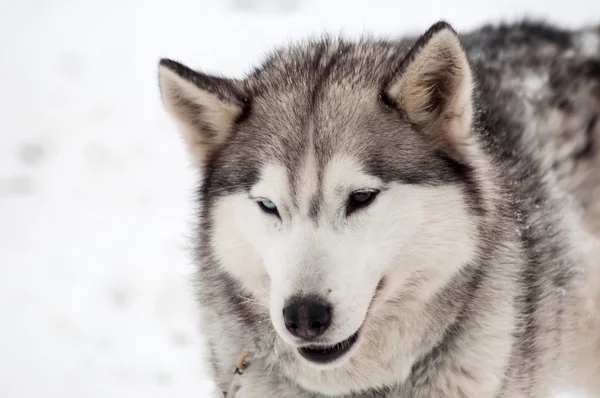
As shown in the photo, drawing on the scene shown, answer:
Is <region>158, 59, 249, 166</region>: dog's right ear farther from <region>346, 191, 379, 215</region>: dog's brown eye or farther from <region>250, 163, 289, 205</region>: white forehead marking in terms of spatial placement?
<region>346, 191, 379, 215</region>: dog's brown eye

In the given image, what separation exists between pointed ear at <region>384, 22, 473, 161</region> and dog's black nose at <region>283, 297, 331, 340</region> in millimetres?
915

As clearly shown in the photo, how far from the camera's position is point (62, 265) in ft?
20.5

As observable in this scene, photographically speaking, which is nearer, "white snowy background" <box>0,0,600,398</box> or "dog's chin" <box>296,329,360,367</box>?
"dog's chin" <box>296,329,360,367</box>

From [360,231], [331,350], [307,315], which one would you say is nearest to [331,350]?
[331,350]

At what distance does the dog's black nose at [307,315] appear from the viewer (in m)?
2.45

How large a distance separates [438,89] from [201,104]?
3.46ft

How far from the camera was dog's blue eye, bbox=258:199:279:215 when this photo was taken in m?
2.81

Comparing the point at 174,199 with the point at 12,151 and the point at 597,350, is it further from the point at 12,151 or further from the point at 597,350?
the point at 597,350

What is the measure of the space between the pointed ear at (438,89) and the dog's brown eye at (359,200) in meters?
0.40

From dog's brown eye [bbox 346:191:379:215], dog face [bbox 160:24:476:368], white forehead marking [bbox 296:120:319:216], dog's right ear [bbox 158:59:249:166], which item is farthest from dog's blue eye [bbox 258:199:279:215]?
dog's right ear [bbox 158:59:249:166]

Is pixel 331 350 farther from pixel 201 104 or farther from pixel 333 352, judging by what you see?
pixel 201 104

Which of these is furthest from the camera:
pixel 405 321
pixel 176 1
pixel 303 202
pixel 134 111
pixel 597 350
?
pixel 176 1

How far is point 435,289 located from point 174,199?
4660 mm

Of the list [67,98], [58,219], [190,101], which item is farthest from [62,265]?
[190,101]
